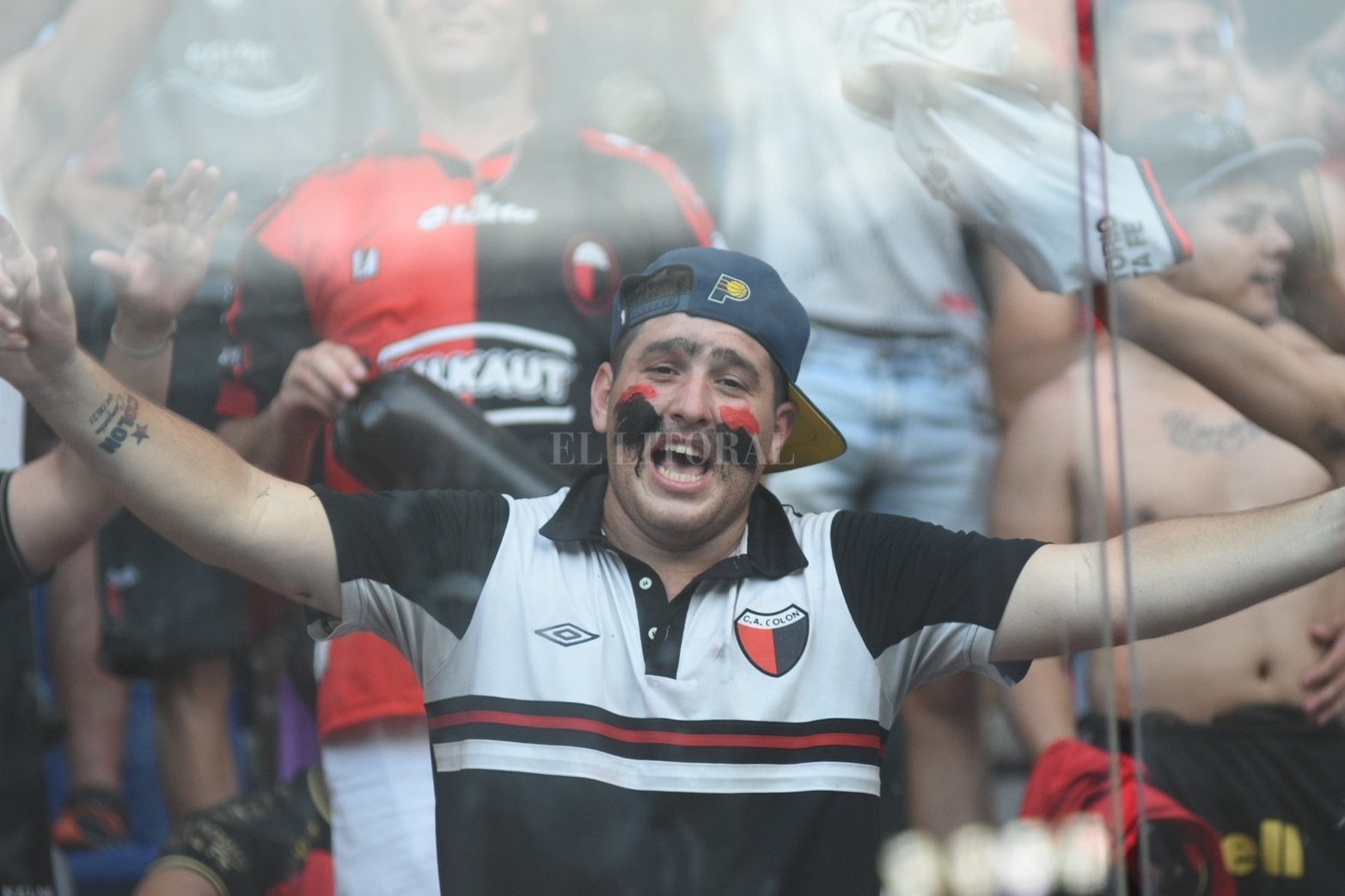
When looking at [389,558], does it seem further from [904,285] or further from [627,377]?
[904,285]

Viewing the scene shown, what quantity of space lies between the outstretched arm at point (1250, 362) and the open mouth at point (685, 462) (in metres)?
0.79

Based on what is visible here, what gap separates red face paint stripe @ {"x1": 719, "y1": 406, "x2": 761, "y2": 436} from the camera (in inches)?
79.0

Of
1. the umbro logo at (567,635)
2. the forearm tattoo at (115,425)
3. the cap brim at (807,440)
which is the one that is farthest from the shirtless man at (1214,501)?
the forearm tattoo at (115,425)

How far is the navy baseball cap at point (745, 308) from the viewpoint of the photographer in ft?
6.73

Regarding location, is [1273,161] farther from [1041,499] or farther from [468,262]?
[468,262]

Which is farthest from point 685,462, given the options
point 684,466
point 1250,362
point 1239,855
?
point 1239,855

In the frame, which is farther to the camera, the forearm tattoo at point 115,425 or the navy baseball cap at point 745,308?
the navy baseball cap at point 745,308

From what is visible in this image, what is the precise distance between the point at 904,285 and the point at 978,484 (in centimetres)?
36

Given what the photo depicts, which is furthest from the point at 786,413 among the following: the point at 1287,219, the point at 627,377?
the point at 1287,219

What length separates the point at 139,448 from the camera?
1.79 meters

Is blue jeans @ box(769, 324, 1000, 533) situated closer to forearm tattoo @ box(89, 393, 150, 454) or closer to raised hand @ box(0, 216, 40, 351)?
forearm tattoo @ box(89, 393, 150, 454)

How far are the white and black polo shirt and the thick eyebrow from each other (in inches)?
10.3

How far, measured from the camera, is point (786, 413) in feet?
6.88

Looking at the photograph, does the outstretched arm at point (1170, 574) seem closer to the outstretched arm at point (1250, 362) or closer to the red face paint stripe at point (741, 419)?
the outstretched arm at point (1250, 362)
